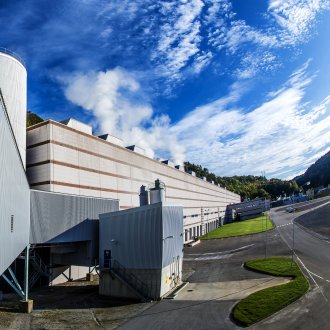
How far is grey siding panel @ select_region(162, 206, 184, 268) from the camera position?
106 feet

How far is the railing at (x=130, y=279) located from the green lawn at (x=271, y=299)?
29.2ft

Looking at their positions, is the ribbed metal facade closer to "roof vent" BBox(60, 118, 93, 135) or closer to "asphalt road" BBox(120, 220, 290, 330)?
"asphalt road" BBox(120, 220, 290, 330)

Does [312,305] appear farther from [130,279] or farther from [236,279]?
[130,279]

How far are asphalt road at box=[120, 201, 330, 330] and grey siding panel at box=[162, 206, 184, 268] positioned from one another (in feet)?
13.0

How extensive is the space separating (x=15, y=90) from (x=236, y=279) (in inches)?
1139

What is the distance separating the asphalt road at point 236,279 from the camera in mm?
21672

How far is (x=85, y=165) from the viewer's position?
4200cm

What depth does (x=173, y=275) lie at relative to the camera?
114 feet

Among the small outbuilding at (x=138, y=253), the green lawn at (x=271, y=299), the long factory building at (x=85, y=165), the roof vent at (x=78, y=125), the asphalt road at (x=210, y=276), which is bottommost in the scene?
the asphalt road at (x=210, y=276)

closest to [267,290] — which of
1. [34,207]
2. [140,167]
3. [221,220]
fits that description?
[34,207]

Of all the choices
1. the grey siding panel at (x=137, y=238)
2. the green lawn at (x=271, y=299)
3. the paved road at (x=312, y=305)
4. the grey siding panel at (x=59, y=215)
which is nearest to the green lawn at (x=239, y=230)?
the paved road at (x=312, y=305)

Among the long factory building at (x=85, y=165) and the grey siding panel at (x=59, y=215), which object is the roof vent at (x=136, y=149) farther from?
the grey siding panel at (x=59, y=215)

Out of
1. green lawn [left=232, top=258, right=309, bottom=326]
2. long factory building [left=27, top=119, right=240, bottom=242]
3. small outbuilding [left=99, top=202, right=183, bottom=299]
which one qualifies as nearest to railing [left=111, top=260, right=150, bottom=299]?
small outbuilding [left=99, top=202, right=183, bottom=299]


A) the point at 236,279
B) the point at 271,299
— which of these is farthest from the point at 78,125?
the point at 271,299
